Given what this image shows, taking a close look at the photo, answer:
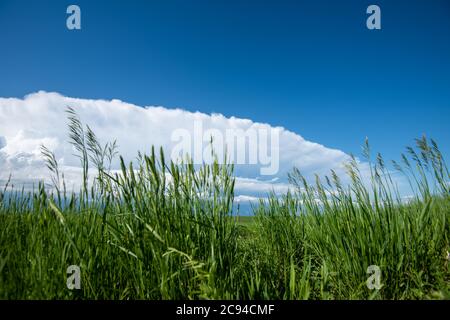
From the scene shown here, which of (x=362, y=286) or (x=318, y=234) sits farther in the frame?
(x=318, y=234)

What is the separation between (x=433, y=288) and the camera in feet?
7.73

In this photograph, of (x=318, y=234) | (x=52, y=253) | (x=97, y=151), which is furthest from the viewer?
(x=318, y=234)

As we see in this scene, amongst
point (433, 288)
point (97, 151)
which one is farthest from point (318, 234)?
point (97, 151)

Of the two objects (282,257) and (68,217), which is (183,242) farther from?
(282,257)

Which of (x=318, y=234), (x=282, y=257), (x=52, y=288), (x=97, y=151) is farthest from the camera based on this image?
(x=282, y=257)

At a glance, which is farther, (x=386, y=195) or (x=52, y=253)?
(x=386, y=195)

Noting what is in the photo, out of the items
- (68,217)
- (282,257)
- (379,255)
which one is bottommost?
(282,257)

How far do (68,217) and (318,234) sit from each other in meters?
2.14

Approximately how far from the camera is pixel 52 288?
6.13 feet
